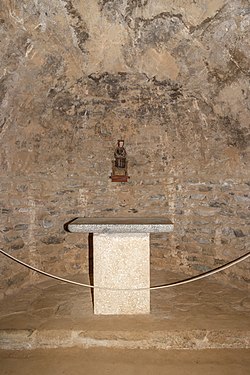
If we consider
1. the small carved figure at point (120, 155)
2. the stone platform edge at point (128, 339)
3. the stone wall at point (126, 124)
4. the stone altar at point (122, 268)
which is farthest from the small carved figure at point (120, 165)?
the stone platform edge at point (128, 339)

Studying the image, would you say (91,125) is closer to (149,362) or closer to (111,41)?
(111,41)

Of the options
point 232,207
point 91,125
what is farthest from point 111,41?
point 232,207

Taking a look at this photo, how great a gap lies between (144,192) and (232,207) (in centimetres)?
155

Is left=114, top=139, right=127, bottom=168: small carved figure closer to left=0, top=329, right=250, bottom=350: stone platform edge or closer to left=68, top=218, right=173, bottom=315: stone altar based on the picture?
left=68, top=218, right=173, bottom=315: stone altar

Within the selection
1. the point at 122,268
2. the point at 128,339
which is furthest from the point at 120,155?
the point at 128,339

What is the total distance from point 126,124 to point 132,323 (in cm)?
326

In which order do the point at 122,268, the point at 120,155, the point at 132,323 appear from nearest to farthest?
the point at 132,323
the point at 122,268
the point at 120,155

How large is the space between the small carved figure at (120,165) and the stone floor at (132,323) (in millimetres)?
2007

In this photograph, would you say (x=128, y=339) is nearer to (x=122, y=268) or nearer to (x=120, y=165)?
(x=122, y=268)

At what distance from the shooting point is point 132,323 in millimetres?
3518

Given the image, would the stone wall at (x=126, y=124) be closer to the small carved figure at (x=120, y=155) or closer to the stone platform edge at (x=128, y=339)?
the small carved figure at (x=120, y=155)

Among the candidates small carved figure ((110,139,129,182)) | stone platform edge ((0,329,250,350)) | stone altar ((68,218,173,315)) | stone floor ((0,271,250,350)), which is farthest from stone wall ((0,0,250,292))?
stone altar ((68,218,173,315))

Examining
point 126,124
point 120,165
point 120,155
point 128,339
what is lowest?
point 128,339

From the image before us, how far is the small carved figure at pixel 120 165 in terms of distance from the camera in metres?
5.46
